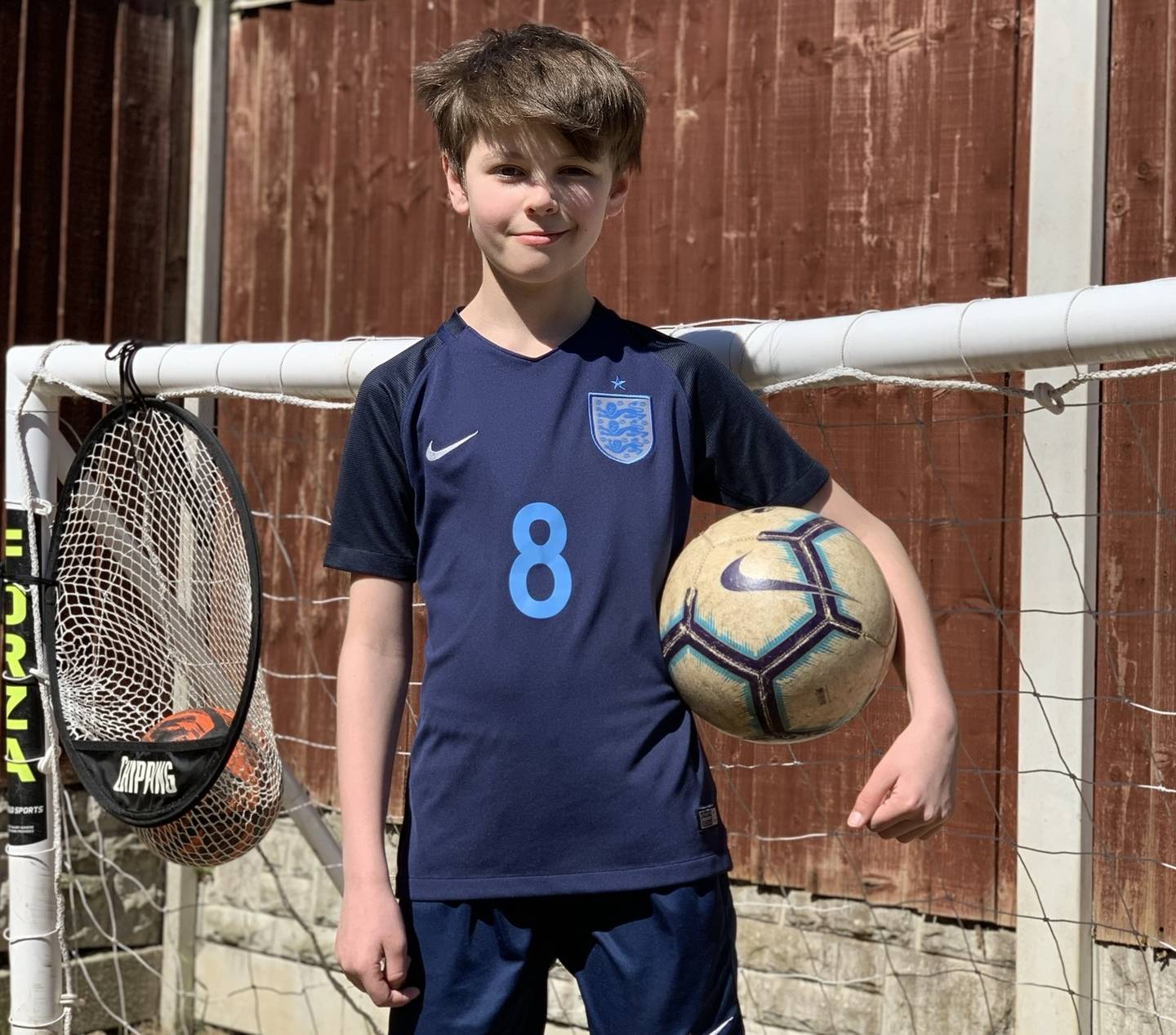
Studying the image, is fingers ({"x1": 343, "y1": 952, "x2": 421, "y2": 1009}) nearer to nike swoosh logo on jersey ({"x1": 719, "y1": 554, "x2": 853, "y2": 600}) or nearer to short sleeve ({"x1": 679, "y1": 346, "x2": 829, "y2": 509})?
nike swoosh logo on jersey ({"x1": 719, "y1": 554, "x2": 853, "y2": 600})

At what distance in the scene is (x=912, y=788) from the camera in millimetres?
2012

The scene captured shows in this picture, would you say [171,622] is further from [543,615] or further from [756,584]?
[756,584]

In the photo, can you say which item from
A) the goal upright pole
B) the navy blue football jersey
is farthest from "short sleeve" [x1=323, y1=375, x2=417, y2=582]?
the goal upright pole

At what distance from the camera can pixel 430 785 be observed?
2172mm

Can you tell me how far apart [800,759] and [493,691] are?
91.8 inches

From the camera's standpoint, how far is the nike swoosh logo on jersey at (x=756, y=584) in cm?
210

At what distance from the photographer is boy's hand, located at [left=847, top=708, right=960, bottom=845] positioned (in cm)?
201

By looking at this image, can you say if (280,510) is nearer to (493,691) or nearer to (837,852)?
(837,852)

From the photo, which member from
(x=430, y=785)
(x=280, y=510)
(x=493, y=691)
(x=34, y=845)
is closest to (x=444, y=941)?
(x=430, y=785)

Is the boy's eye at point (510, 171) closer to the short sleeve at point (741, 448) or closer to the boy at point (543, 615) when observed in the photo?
the boy at point (543, 615)

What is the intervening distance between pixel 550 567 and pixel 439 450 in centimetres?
25

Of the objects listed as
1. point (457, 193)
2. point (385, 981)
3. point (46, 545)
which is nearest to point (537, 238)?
point (457, 193)

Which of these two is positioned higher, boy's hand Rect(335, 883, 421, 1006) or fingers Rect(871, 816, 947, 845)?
fingers Rect(871, 816, 947, 845)

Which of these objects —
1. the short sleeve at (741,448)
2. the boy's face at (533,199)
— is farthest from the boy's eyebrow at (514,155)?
the short sleeve at (741,448)
